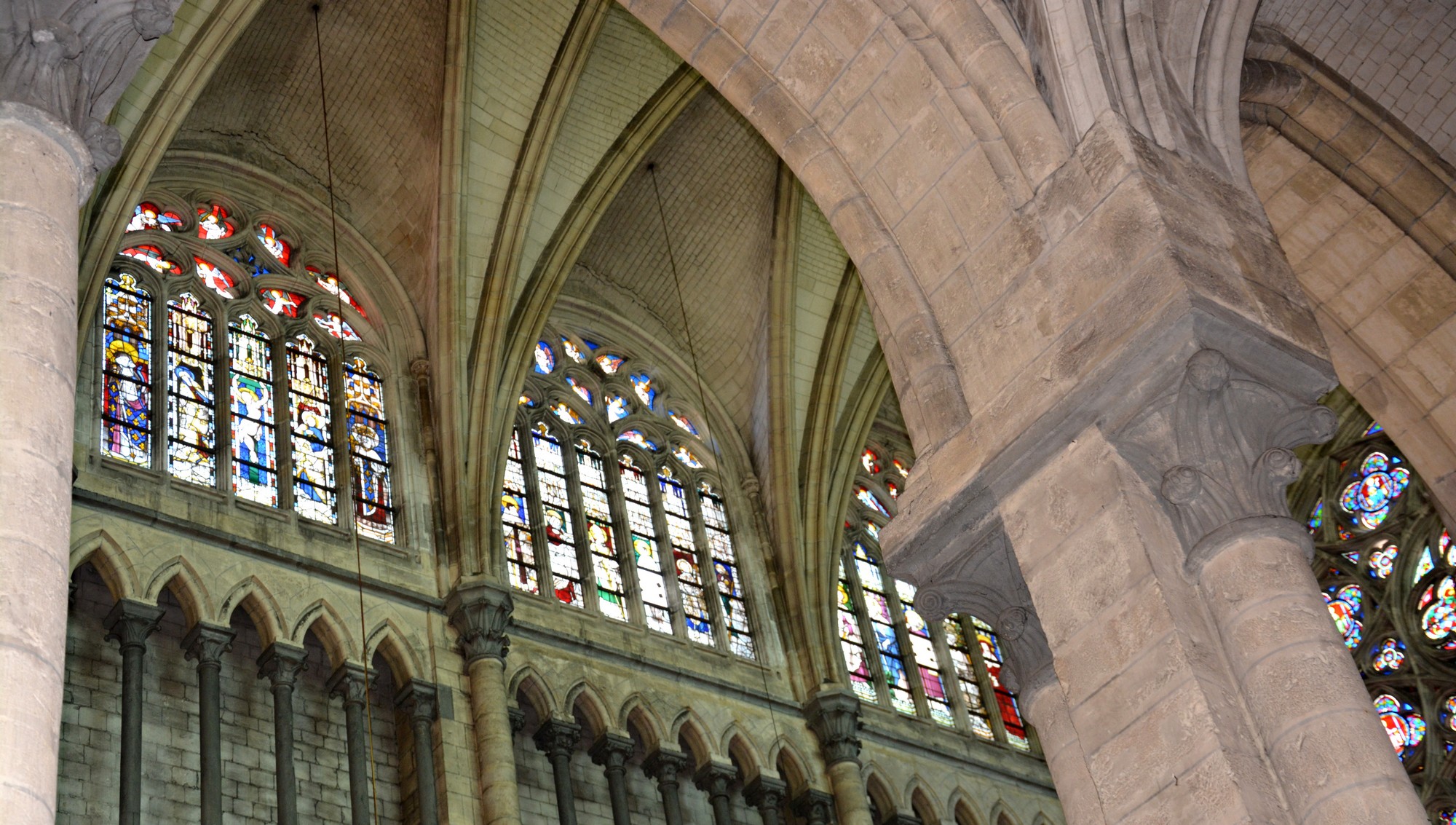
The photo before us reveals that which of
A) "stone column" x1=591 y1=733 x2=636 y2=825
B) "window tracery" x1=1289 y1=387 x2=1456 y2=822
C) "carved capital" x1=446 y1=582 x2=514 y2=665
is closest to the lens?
"carved capital" x1=446 y1=582 x2=514 y2=665

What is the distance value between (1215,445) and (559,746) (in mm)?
7949

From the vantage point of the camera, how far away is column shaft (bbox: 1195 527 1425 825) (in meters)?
5.08

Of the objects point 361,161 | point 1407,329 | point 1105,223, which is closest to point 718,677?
point 361,161

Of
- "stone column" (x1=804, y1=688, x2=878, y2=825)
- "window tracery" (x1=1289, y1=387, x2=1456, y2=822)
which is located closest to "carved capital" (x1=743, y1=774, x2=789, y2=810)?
"stone column" (x1=804, y1=688, x2=878, y2=825)

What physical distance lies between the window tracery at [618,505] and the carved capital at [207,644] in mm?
2949

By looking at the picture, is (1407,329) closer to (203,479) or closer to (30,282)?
(30,282)

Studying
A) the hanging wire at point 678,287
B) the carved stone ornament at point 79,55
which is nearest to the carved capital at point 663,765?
the hanging wire at point 678,287

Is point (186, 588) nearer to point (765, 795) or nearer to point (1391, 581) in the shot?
point (765, 795)

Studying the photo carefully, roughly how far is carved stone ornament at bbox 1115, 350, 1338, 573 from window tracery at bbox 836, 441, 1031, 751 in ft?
31.9

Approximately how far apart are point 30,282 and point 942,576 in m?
3.34

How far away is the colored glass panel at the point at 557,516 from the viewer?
14375 millimetres

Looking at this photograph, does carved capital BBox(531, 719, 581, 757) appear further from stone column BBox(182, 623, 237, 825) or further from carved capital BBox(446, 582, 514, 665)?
stone column BBox(182, 623, 237, 825)

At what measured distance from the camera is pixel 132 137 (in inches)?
480

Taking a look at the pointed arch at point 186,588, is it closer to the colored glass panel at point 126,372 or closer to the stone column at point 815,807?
the colored glass panel at point 126,372
